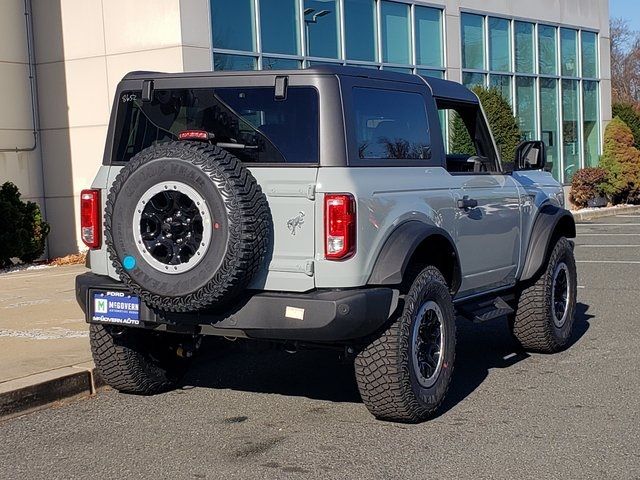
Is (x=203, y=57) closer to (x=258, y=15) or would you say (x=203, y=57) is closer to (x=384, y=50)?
(x=258, y=15)

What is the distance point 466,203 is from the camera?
6.52 m

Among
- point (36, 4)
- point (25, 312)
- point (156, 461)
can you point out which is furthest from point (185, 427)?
point (36, 4)

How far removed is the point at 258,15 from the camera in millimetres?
15570

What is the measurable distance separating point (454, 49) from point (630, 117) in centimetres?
936

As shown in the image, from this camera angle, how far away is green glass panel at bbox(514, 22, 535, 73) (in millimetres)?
23344

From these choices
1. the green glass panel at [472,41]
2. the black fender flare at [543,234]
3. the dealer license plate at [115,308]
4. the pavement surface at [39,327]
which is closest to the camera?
the dealer license plate at [115,308]

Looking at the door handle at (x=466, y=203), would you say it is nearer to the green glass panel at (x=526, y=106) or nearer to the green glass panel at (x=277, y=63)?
the green glass panel at (x=277, y=63)

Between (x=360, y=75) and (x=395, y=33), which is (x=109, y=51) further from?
(x=360, y=75)

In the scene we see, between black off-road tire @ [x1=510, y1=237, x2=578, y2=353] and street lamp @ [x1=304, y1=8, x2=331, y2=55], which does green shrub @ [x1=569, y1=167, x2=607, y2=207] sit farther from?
black off-road tire @ [x1=510, y1=237, x2=578, y2=353]

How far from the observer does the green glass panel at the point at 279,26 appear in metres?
15.8

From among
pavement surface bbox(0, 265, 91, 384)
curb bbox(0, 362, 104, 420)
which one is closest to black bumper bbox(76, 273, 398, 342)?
curb bbox(0, 362, 104, 420)

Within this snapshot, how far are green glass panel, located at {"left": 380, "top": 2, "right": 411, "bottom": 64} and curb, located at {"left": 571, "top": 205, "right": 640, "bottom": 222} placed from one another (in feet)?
21.9

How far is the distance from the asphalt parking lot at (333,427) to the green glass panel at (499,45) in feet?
50.3

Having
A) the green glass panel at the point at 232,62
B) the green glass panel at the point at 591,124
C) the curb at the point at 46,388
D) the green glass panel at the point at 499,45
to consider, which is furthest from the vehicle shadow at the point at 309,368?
the green glass panel at the point at 591,124
